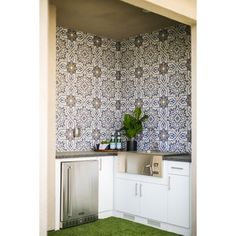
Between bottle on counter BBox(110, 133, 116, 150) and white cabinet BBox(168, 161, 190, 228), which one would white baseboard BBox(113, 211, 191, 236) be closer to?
white cabinet BBox(168, 161, 190, 228)

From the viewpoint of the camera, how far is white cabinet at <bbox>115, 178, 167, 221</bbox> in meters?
3.85

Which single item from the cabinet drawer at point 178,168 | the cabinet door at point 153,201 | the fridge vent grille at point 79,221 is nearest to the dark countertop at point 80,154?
the cabinet door at point 153,201

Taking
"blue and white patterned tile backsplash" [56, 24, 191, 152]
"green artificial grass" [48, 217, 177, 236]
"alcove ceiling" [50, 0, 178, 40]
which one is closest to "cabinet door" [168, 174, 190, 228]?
"green artificial grass" [48, 217, 177, 236]

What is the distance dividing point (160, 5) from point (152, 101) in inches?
76.9

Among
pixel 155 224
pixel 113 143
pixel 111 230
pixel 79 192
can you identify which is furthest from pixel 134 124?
pixel 111 230

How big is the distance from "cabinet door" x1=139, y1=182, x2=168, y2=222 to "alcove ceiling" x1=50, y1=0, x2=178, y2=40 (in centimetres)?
217

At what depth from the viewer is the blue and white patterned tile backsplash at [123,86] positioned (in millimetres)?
4387

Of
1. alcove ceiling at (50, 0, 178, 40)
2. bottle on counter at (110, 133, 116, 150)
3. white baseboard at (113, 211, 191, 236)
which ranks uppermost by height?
alcove ceiling at (50, 0, 178, 40)

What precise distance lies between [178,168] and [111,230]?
1.11 metres

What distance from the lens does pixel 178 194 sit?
3662 mm
